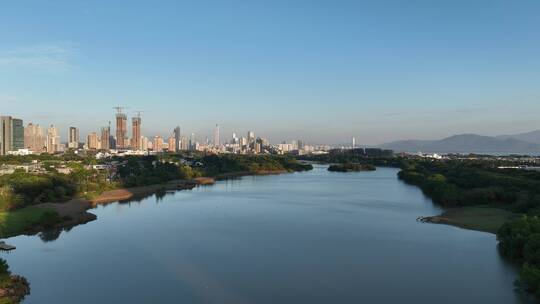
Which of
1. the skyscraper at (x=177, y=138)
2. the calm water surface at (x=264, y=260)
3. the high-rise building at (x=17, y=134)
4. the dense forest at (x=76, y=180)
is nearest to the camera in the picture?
the calm water surface at (x=264, y=260)

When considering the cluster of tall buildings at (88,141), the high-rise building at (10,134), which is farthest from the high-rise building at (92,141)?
the high-rise building at (10,134)

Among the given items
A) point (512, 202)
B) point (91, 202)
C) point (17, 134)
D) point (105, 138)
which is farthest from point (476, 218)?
point (105, 138)

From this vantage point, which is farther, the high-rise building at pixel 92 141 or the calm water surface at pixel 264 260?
the high-rise building at pixel 92 141

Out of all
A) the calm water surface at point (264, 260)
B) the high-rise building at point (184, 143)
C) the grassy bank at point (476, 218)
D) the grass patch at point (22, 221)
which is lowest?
the calm water surface at point (264, 260)

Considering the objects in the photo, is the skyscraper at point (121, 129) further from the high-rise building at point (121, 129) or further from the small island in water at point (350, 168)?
the small island in water at point (350, 168)

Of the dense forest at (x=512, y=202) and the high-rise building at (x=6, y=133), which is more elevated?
the high-rise building at (x=6, y=133)

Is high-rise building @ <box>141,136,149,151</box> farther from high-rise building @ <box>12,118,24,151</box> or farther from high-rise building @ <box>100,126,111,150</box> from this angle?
high-rise building @ <box>12,118,24,151</box>

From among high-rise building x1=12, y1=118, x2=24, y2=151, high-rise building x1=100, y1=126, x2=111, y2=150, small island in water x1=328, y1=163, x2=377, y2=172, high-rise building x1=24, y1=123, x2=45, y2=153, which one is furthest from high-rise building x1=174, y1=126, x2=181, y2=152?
small island in water x1=328, y1=163, x2=377, y2=172

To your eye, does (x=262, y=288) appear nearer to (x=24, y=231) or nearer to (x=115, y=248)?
(x=115, y=248)
